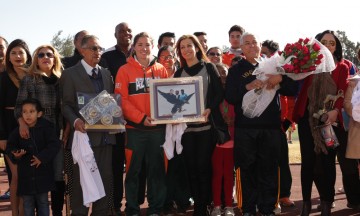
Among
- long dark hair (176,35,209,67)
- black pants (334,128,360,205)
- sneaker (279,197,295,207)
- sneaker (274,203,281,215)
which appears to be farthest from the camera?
sneaker (279,197,295,207)

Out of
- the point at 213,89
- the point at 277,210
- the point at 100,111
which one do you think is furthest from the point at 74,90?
the point at 277,210

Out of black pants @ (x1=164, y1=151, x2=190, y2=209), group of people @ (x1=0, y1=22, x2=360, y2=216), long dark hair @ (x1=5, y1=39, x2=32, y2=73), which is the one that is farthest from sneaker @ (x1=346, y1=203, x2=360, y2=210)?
long dark hair @ (x1=5, y1=39, x2=32, y2=73)

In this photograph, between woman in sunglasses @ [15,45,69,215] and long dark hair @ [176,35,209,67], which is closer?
woman in sunglasses @ [15,45,69,215]

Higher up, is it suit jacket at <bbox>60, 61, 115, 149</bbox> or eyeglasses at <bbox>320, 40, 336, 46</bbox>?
eyeglasses at <bbox>320, 40, 336, 46</bbox>

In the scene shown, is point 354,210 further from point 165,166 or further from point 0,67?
point 0,67

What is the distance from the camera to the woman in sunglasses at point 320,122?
7.54 m

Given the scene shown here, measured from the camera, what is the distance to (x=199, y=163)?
308 inches

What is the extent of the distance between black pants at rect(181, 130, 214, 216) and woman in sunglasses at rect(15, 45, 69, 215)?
5.79ft

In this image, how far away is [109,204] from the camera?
766 centimetres

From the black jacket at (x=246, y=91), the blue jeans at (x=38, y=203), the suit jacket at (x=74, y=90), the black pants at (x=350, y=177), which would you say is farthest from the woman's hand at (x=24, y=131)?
the black pants at (x=350, y=177)

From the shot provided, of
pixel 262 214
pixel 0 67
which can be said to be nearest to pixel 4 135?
pixel 0 67

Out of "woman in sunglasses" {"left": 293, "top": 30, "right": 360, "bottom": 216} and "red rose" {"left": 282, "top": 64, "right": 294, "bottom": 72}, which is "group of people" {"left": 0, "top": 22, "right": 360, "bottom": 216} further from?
"red rose" {"left": 282, "top": 64, "right": 294, "bottom": 72}

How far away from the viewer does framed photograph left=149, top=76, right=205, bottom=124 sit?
300 inches

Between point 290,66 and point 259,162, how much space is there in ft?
4.73
